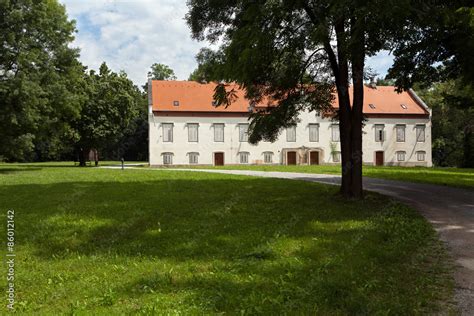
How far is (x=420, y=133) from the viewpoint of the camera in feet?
172

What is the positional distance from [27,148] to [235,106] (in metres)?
23.8

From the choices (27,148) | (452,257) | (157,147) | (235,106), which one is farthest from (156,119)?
(452,257)

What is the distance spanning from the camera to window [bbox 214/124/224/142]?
49.5 m

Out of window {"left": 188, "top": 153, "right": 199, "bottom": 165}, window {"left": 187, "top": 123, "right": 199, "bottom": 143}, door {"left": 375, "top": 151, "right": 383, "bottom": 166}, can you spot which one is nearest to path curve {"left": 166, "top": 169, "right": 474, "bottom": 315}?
window {"left": 188, "top": 153, "right": 199, "bottom": 165}

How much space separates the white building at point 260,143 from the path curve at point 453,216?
3117 centimetres

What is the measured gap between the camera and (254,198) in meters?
14.1

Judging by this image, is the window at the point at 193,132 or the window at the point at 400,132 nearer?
the window at the point at 193,132

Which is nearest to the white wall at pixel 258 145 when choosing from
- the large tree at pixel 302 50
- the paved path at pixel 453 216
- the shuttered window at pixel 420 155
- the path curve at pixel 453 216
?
the shuttered window at pixel 420 155

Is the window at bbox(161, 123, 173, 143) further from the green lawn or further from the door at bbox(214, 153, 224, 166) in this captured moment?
the green lawn

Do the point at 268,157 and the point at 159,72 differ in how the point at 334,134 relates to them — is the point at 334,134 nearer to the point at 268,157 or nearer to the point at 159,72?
the point at 268,157

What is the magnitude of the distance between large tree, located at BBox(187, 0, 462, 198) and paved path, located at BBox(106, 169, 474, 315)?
238 centimetres

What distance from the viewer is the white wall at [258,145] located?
4806 cm

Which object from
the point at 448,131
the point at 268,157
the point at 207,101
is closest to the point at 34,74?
the point at 207,101

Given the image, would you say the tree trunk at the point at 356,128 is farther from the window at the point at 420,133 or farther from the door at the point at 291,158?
the window at the point at 420,133
